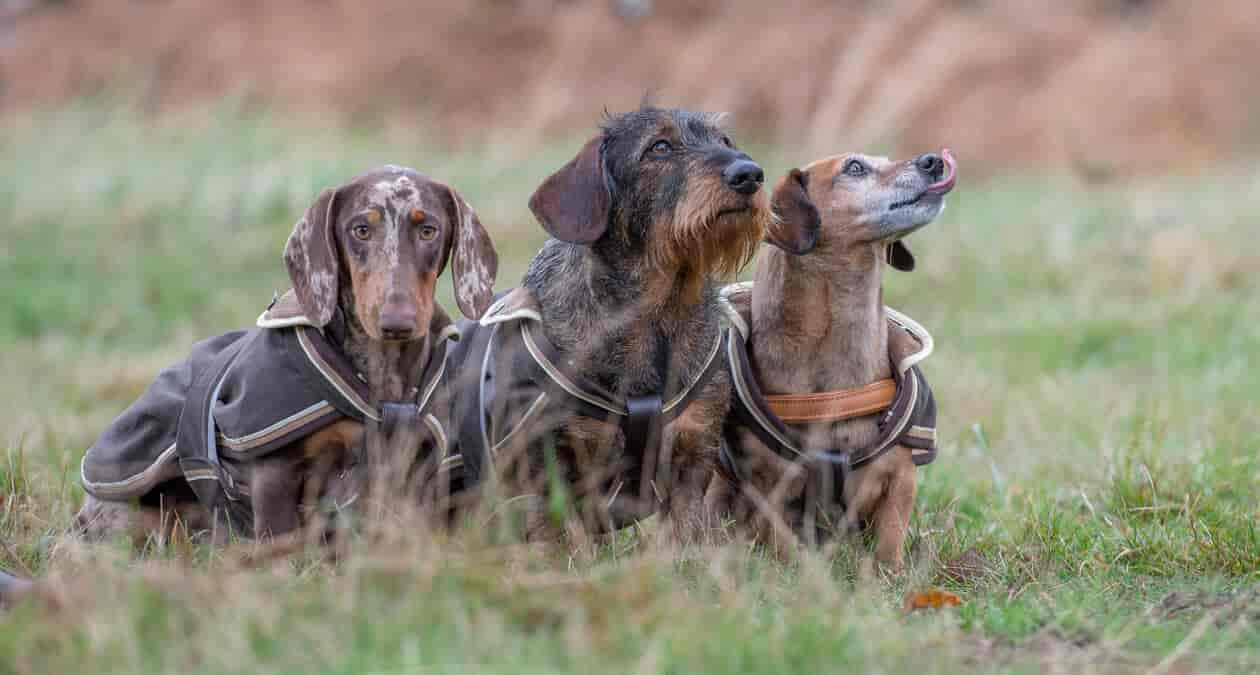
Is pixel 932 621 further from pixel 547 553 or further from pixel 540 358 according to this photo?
pixel 540 358

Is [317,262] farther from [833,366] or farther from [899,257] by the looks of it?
[899,257]

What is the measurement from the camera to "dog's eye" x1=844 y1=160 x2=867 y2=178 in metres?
5.74

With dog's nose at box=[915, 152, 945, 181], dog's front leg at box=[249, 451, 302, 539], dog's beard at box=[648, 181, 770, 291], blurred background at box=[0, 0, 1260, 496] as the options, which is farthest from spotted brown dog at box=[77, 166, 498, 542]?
dog's nose at box=[915, 152, 945, 181]

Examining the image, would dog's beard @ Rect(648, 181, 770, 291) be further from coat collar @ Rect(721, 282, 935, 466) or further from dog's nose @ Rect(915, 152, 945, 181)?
dog's nose @ Rect(915, 152, 945, 181)

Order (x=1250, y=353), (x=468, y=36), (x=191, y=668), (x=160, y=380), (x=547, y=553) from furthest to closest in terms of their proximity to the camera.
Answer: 1. (x=468, y=36)
2. (x=1250, y=353)
3. (x=160, y=380)
4. (x=547, y=553)
5. (x=191, y=668)

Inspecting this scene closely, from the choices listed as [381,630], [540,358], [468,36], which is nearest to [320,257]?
[540,358]

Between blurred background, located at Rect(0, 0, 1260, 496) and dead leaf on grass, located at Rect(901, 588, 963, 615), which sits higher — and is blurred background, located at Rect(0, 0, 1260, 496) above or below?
above

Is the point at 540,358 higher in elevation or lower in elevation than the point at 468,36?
lower

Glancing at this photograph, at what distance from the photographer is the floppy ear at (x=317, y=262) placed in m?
4.98

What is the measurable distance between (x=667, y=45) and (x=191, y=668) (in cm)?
2224

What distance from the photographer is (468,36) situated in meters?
24.0

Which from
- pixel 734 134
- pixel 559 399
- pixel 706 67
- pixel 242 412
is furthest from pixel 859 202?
pixel 706 67

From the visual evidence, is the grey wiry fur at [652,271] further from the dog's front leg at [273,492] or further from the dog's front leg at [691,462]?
the dog's front leg at [273,492]

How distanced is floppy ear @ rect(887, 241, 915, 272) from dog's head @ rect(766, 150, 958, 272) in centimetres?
16
